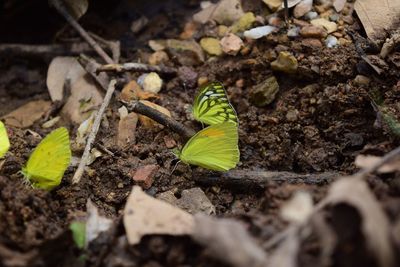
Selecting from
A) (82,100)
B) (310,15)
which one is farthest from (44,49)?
(310,15)

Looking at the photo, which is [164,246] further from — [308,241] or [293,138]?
[293,138]

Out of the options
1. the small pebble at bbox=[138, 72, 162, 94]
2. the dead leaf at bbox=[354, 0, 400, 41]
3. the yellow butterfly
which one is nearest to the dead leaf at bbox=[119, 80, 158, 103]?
the small pebble at bbox=[138, 72, 162, 94]

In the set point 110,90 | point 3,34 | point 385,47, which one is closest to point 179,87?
point 110,90

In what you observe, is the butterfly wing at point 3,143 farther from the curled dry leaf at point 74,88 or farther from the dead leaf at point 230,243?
the dead leaf at point 230,243

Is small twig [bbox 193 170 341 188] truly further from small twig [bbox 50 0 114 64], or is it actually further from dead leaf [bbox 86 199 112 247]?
small twig [bbox 50 0 114 64]

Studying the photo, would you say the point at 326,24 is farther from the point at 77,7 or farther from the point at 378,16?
the point at 77,7

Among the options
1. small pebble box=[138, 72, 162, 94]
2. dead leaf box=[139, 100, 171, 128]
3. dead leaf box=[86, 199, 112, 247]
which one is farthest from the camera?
small pebble box=[138, 72, 162, 94]
